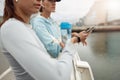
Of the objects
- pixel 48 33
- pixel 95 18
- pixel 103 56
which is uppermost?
pixel 48 33

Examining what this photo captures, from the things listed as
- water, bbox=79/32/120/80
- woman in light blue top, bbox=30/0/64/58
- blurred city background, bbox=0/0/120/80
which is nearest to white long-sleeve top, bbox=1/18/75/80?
woman in light blue top, bbox=30/0/64/58

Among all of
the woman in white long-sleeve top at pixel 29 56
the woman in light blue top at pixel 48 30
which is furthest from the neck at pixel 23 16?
the woman in light blue top at pixel 48 30

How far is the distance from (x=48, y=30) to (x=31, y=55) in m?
0.52

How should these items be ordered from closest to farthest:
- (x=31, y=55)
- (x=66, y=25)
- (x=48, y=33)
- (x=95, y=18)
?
(x=31, y=55) < (x=48, y=33) < (x=66, y=25) < (x=95, y=18)

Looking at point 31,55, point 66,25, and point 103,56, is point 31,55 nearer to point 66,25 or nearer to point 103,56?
point 66,25

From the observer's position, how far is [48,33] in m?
1.04

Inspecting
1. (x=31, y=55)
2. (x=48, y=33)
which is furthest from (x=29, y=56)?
(x=48, y=33)

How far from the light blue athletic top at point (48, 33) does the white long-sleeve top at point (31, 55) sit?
0.31 m

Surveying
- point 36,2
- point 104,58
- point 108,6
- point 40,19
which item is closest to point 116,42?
point 104,58

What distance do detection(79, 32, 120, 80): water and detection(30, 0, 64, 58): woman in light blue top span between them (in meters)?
1.91

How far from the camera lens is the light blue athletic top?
0.99m

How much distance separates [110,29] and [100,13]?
0.78 meters

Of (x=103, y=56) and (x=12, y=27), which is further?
(x=103, y=56)

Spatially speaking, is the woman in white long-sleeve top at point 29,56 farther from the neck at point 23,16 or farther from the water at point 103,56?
the water at point 103,56
